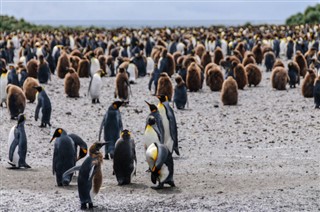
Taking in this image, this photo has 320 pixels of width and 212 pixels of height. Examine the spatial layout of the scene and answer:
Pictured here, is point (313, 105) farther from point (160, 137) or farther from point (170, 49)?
point (170, 49)

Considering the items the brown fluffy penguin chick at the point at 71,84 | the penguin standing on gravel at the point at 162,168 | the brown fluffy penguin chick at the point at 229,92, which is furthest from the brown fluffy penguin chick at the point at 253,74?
the penguin standing on gravel at the point at 162,168

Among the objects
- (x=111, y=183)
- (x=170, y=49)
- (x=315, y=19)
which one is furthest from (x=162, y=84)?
(x=315, y=19)

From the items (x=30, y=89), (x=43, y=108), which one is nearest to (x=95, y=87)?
(x=30, y=89)

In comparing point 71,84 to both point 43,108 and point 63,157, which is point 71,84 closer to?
point 43,108

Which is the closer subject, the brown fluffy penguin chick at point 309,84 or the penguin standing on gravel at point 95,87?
the penguin standing on gravel at point 95,87

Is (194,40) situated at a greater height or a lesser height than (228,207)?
greater

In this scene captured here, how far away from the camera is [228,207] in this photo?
6.35m

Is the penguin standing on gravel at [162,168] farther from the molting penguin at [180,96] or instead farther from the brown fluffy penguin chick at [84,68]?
the brown fluffy penguin chick at [84,68]

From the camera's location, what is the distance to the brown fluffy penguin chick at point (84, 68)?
768 inches

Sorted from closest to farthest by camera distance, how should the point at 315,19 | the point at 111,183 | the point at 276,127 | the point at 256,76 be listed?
the point at 111,183
the point at 276,127
the point at 256,76
the point at 315,19

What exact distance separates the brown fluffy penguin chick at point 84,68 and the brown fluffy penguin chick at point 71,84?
421 cm

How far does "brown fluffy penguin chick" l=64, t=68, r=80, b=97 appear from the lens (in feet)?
49.2

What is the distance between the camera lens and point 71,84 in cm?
1512

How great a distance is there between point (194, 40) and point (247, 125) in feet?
73.9
